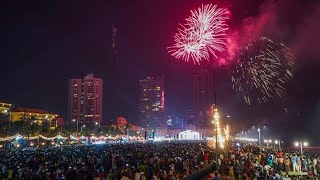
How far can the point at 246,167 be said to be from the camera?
25.8 m

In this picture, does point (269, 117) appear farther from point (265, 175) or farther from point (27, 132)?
point (265, 175)

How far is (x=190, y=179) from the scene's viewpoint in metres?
19.8

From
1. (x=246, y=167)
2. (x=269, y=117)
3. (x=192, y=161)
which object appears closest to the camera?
(x=246, y=167)

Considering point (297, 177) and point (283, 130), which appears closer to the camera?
point (297, 177)

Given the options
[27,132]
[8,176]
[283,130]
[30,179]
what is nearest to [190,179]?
[30,179]

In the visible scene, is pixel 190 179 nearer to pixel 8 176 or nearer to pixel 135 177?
pixel 135 177

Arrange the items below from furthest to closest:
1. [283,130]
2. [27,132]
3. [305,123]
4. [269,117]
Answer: [269,117] → [283,130] → [305,123] → [27,132]

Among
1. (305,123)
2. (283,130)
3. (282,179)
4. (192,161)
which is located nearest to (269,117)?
(283,130)

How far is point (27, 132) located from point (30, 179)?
73.7 m

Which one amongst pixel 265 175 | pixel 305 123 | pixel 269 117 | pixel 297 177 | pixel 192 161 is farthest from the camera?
pixel 269 117

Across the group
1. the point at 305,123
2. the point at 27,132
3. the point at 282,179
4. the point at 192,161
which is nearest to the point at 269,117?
the point at 305,123

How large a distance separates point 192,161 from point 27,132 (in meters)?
68.6

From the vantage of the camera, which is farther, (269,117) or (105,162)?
(269,117)

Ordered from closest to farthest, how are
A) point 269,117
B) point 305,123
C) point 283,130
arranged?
point 305,123
point 283,130
point 269,117
